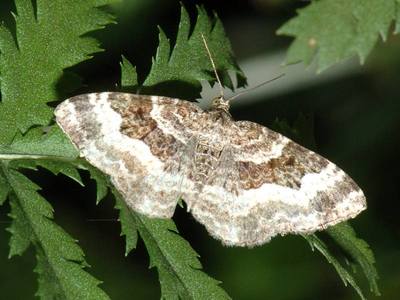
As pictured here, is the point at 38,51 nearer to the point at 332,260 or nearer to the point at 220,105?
the point at 220,105

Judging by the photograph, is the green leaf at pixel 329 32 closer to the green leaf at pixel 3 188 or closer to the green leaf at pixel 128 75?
→ the green leaf at pixel 128 75

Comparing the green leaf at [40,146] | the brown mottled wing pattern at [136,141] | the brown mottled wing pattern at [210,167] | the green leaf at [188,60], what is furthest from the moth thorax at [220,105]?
the green leaf at [40,146]

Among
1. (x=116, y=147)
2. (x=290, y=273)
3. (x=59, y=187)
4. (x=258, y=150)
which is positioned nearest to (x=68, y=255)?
(x=116, y=147)

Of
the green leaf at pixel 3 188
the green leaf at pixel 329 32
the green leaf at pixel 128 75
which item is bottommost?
the green leaf at pixel 3 188

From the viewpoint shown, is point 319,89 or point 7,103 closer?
point 7,103

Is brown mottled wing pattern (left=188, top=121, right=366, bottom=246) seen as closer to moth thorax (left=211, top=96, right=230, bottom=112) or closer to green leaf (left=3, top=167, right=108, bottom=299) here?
moth thorax (left=211, top=96, right=230, bottom=112)

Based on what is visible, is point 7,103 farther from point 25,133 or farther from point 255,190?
point 255,190
